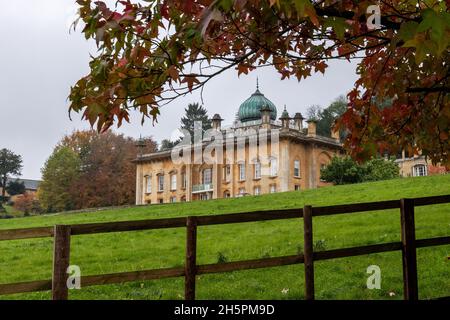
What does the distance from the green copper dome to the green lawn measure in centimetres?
4477

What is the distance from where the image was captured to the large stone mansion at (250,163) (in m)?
57.3

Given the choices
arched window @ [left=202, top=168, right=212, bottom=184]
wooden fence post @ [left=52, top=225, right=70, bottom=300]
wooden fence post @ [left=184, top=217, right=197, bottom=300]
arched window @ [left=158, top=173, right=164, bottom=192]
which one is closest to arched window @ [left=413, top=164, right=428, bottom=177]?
arched window @ [left=202, top=168, right=212, bottom=184]

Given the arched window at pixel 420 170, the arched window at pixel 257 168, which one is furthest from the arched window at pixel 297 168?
the arched window at pixel 420 170

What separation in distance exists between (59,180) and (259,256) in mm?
59532

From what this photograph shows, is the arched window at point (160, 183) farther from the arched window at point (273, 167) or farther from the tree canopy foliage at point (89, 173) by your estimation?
the arched window at point (273, 167)

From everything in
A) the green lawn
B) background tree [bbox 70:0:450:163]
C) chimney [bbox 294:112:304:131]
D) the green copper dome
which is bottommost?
the green lawn

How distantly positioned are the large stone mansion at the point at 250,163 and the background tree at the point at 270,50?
4883 cm

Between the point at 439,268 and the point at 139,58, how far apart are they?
788cm

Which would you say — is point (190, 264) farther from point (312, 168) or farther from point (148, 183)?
point (148, 183)

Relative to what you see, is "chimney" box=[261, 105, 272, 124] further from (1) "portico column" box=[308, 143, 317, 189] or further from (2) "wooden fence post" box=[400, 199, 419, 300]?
(2) "wooden fence post" box=[400, 199, 419, 300]

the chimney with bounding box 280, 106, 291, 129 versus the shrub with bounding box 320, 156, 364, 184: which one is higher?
the chimney with bounding box 280, 106, 291, 129

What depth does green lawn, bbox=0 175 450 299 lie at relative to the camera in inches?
373

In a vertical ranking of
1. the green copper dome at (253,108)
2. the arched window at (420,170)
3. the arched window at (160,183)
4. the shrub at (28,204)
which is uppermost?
the green copper dome at (253,108)

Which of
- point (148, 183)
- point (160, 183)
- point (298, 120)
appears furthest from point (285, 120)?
point (148, 183)
